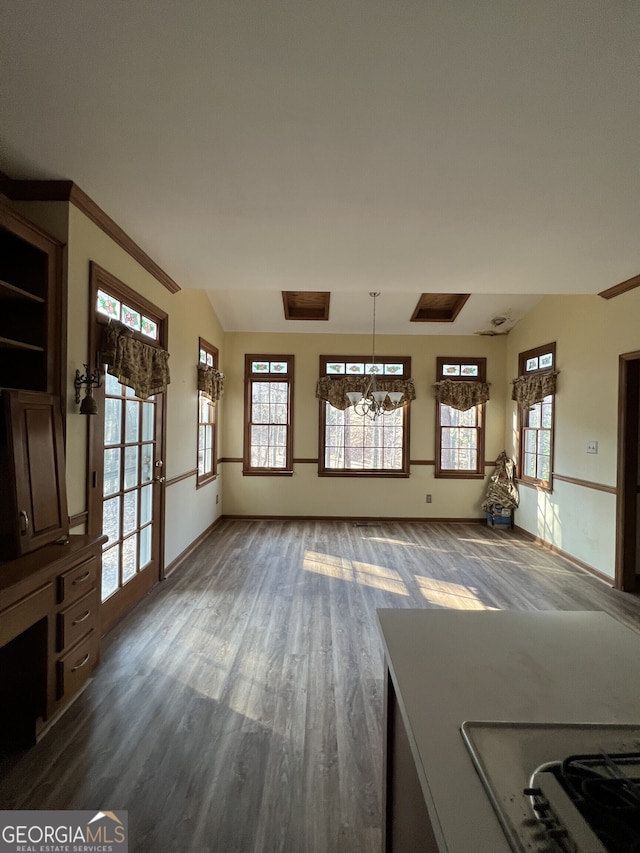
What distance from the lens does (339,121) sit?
1896mm

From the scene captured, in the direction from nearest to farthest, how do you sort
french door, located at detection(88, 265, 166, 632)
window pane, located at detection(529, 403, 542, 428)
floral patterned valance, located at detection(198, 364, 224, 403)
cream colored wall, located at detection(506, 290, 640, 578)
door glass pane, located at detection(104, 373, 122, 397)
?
french door, located at detection(88, 265, 166, 632)
door glass pane, located at detection(104, 373, 122, 397)
cream colored wall, located at detection(506, 290, 640, 578)
floral patterned valance, located at detection(198, 364, 224, 403)
window pane, located at detection(529, 403, 542, 428)

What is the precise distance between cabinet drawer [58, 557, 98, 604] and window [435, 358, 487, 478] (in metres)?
5.28

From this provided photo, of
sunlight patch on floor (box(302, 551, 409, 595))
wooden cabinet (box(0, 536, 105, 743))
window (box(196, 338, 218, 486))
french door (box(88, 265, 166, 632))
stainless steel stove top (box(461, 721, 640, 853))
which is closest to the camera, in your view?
stainless steel stove top (box(461, 721, 640, 853))

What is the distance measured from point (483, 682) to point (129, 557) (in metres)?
3.06

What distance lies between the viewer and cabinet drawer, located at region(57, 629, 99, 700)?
2.16m

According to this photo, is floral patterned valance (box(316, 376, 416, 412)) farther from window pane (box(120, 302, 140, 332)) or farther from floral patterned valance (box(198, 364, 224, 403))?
window pane (box(120, 302, 140, 332))

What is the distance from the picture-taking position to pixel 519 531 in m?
Answer: 6.16

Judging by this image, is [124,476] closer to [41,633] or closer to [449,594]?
[41,633]

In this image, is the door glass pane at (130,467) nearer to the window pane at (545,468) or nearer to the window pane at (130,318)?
the window pane at (130,318)

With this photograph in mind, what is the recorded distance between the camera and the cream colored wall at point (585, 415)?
4.23 m

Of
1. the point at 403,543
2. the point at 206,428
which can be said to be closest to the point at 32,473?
the point at 206,428

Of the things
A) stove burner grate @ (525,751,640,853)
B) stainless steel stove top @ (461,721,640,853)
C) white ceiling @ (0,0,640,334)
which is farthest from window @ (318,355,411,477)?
stove burner grate @ (525,751,640,853)

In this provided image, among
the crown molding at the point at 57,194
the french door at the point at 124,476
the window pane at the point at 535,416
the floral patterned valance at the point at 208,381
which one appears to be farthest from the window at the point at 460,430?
the crown molding at the point at 57,194

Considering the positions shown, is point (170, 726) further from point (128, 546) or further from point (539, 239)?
point (539, 239)
